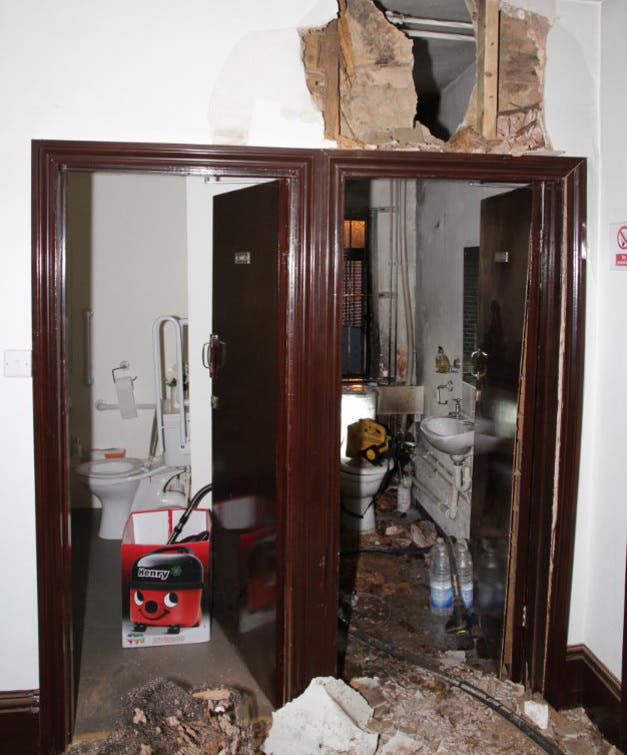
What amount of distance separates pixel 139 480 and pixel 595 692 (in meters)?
2.81

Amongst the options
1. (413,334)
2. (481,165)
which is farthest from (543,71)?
(413,334)

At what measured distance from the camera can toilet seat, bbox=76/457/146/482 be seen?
444 cm

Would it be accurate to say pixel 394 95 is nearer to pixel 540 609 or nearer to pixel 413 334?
pixel 540 609

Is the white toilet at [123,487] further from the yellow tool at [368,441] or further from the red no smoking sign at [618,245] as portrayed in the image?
the red no smoking sign at [618,245]

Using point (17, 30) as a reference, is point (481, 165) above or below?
below

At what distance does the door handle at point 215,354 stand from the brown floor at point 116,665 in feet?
4.05

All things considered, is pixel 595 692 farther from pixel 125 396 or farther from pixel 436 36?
pixel 125 396

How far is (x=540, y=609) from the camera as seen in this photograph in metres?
2.76

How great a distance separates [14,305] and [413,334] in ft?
11.8

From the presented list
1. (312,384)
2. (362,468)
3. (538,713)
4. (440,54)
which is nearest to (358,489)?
(362,468)

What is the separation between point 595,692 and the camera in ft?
8.78

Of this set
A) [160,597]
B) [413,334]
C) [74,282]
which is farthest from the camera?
[413,334]

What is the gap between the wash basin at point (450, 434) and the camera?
12.9 ft

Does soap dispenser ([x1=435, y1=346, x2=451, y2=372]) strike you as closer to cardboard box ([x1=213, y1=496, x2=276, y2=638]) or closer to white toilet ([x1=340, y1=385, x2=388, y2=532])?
white toilet ([x1=340, y1=385, x2=388, y2=532])
